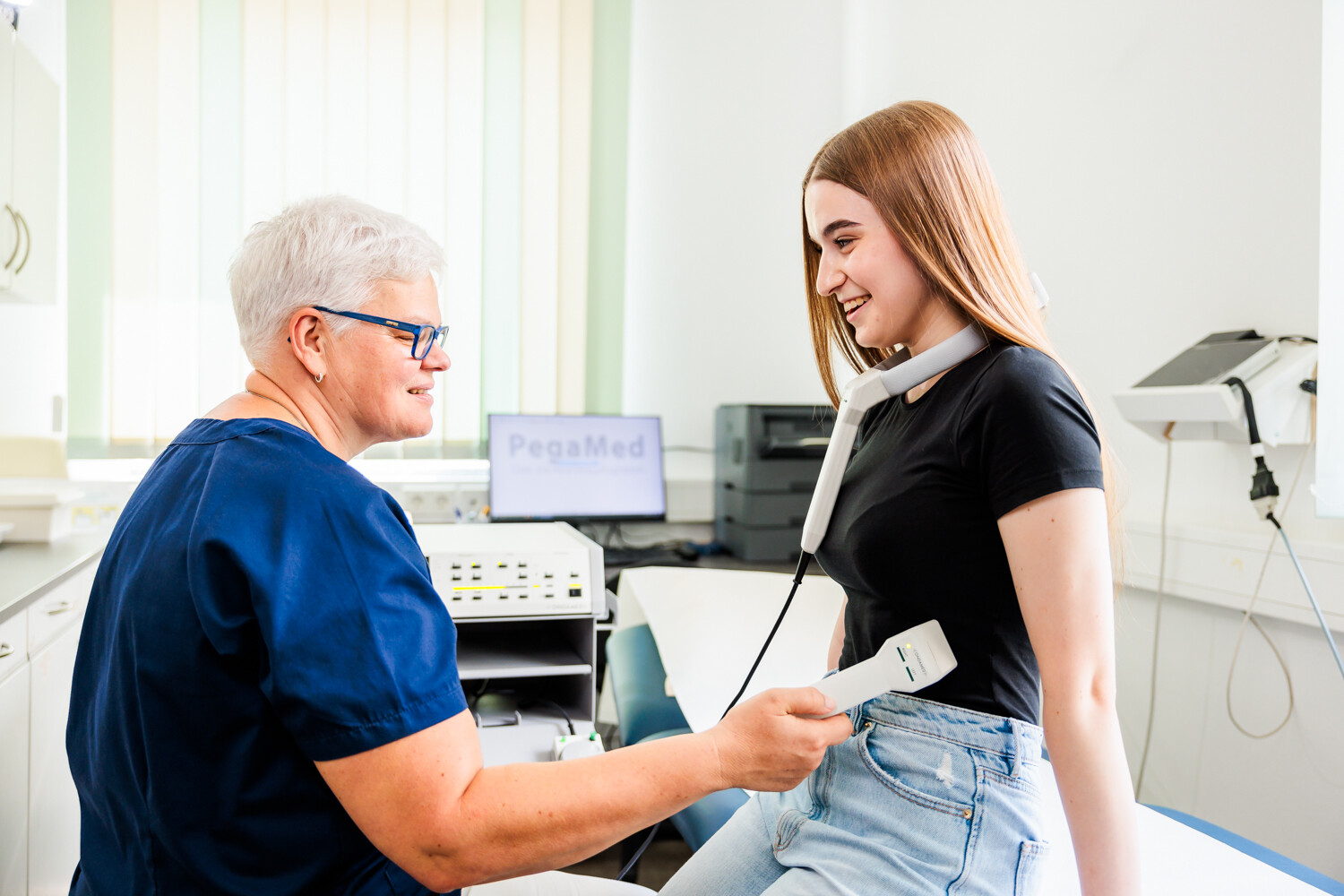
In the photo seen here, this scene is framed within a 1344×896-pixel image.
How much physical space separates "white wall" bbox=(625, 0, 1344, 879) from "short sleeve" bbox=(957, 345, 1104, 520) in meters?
1.08

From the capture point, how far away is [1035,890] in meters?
0.82

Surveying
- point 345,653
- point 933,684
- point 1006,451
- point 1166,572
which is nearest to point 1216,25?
point 1166,572

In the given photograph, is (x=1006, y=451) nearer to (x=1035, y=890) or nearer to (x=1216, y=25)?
(x=1035, y=890)

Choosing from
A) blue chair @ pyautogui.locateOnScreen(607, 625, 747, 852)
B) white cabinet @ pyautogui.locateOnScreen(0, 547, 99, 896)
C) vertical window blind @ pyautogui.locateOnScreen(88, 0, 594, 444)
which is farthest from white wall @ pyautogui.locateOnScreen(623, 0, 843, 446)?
white cabinet @ pyautogui.locateOnScreen(0, 547, 99, 896)

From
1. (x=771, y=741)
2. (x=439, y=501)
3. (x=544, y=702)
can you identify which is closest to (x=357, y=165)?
(x=439, y=501)

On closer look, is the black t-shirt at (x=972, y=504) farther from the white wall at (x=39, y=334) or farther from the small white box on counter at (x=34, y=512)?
the white wall at (x=39, y=334)

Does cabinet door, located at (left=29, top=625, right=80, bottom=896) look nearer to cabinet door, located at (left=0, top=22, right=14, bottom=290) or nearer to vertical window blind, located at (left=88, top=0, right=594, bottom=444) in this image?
cabinet door, located at (left=0, top=22, right=14, bottom=290)

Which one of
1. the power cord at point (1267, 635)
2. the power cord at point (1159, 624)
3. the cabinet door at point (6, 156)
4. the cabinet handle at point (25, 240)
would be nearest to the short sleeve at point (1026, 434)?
the power cord at point (1267, 635)

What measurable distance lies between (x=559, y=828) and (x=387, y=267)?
0.54m

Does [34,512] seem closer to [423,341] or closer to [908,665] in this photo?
[423,341]

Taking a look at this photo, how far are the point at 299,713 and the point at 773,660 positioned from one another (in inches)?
52.6

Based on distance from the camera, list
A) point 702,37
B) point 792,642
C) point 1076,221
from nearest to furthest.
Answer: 1. point 792,642
2. point 1076,221
3. point 702,37

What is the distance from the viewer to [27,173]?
2.18 meters

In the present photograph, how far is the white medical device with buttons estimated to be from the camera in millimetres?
1612
